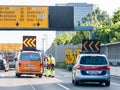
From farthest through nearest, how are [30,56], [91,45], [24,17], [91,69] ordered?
[24,17], [91,45], [30,56], [91,69]

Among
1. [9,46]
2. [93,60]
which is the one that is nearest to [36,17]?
[93,60]

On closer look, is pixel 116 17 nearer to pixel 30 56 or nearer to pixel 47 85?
pixel 30 56

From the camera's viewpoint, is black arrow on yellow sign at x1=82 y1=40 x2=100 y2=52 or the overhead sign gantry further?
the overhead sign gantry

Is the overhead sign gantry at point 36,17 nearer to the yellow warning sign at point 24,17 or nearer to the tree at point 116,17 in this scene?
the yellow warning sign at point 24,17

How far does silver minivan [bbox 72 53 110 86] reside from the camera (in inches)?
1024

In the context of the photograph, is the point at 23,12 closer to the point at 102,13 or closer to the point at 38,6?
the point at 38,6

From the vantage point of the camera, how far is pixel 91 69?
85.5 ft

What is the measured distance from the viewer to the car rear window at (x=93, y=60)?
2625 cm

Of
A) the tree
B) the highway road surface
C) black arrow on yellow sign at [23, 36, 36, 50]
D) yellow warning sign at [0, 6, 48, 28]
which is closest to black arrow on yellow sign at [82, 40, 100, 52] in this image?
yellow warning sign at [0, 6, 48, 28]

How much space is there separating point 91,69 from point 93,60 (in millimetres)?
542

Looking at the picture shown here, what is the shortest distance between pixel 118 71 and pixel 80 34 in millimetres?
82531

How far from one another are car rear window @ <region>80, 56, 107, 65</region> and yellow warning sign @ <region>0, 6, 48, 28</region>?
81.0 feet

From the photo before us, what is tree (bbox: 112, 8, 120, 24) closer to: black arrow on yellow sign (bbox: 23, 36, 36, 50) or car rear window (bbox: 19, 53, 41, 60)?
black arrow on yellow sign (bbox: 23, 36, 36, 50)

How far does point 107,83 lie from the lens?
87.2 ft
